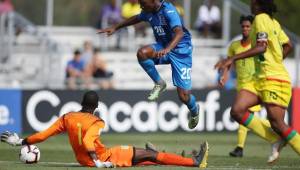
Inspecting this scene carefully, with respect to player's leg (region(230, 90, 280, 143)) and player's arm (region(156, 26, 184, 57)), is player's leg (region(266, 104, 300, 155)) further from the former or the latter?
player's arm (region(156, 26, 184, 57))

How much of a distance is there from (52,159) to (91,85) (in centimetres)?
1072

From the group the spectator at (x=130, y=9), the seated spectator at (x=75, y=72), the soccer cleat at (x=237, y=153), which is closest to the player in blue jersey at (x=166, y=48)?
the soccer cleat at (x=237, y=153)

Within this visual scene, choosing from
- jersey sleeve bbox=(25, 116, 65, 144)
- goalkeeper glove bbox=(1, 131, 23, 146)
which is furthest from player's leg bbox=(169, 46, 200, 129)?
goalkeeper glove bbox=(1, 131, 23, 146)

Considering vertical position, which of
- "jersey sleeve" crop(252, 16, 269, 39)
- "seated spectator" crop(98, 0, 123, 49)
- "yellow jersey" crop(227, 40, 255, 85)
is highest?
"seated spectator" crop(98, 0, 123, 49)

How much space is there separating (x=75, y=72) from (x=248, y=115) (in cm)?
1268

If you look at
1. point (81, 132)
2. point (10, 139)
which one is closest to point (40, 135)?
point (10, 139)

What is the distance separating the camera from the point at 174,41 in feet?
48.4

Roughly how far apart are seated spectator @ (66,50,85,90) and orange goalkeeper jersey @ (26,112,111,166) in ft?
43.1

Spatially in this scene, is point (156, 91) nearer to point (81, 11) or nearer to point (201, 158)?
point (201, 158)

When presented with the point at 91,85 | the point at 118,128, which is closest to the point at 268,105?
the point at 118,128

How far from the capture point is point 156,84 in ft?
50.8

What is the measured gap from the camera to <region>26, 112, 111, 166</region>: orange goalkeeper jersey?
12812 mm

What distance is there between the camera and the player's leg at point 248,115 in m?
13.6

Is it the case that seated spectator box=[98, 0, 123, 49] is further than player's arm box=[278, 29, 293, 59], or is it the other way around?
seated spectator box=[98, 0, 123, 49]
